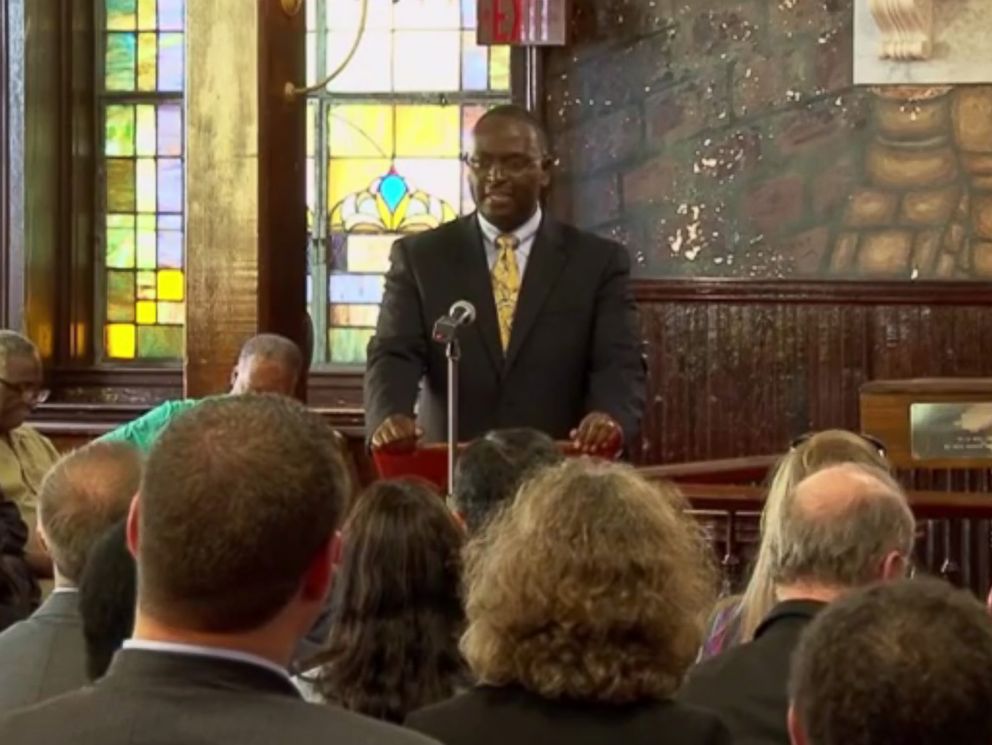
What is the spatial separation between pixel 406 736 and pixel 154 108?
741cm

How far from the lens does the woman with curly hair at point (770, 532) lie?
2.87m

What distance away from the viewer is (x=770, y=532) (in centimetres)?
283

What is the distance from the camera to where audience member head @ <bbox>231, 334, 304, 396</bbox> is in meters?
4.95

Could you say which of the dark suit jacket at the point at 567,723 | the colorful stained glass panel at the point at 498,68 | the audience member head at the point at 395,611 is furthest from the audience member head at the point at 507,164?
the colorful stained glass panel at the point at 498,68

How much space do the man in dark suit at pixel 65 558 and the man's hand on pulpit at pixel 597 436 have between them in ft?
4.50

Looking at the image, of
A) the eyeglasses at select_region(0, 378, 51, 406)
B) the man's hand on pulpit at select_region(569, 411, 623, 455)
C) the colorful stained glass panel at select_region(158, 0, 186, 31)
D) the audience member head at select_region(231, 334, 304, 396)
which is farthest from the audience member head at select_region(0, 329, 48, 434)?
the colorful stained glass panel at select_region(158, 0, 186, 31)

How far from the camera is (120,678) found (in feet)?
5.43

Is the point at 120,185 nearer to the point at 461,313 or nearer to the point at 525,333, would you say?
the point at 525,333

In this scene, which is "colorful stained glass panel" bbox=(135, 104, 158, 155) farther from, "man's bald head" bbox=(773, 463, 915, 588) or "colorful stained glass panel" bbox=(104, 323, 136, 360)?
"man's bald head" bbox=(773, 463, 915, 588)

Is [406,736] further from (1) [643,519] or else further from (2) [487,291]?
(2) [487,291]

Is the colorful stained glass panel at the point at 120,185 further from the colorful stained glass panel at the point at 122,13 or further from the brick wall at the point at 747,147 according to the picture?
the brick wall at the point at 747,147

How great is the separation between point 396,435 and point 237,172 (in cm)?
105

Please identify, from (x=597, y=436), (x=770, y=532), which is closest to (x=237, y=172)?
(x=597, y=436)

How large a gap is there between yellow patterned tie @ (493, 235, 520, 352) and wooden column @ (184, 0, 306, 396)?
1.78 feet
